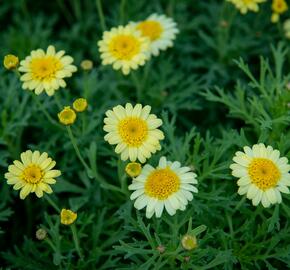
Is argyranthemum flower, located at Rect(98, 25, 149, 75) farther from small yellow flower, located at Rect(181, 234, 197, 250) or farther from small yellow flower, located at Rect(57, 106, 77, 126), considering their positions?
small yellow flower, located at Rect(181, 234, 197, 250)

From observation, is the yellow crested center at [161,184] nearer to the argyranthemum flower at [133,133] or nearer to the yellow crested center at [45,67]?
the argyranthemum flower at [133,133]

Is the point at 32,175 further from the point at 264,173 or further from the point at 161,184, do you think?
the point at 264,173

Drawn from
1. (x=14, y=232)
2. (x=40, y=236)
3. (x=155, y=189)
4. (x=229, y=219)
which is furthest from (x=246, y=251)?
(x=14, y=232)

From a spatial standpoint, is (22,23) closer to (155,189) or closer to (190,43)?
(190,43)

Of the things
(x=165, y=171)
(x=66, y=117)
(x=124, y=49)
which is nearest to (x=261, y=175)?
(x=165, y=171)

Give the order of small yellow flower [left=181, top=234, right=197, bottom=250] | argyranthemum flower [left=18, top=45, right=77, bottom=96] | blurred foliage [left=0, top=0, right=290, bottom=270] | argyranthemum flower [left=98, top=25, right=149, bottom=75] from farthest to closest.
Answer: argyranthemum flower [left=98, top=25, right=149, bottom=75]
argyranthemum flower [left=18, top=45, right=77, bottom=96]
blurred foliage [left=0, top=0, right=290, bottom=270]
small yellow flower [left=181, top=234, right=197, bottom=250]

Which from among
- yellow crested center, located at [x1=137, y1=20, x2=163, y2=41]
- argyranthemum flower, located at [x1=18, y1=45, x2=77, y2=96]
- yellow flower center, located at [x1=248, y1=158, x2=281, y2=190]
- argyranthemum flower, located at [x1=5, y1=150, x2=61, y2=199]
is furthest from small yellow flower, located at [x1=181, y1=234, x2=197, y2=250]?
yellow crested center, located at [x1=137, y1=20, x2=163, y2=41]

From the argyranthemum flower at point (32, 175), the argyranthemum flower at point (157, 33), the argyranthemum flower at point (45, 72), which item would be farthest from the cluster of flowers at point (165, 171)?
the argyranthemum flower at point (157, 33)
